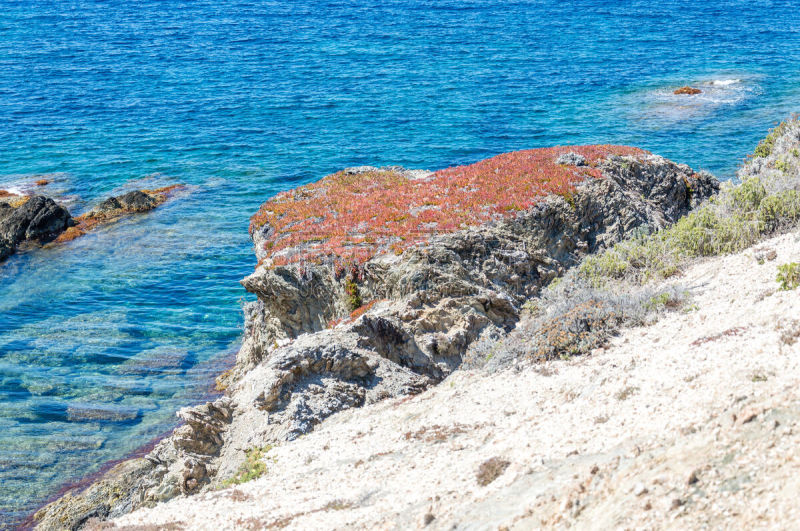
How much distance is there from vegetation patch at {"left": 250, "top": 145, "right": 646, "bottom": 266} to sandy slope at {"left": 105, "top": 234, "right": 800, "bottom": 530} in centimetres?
608

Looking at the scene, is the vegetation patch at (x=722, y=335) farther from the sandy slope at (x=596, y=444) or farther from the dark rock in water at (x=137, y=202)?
the dark rock in water at (x=137, y=202)

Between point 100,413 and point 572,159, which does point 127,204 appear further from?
point 572,159

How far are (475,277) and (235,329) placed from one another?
1356 centimetres

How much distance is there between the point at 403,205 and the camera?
74.2 feet

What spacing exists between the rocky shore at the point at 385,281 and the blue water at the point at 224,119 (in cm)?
506

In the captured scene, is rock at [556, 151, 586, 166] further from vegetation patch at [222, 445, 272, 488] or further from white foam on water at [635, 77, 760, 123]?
white foam on water at [635, 77, 760, 123]

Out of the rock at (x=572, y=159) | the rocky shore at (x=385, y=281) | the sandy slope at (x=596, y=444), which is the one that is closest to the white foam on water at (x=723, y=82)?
the rocky shore at (x=385, y=281)

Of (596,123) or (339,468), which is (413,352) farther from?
(596,123)

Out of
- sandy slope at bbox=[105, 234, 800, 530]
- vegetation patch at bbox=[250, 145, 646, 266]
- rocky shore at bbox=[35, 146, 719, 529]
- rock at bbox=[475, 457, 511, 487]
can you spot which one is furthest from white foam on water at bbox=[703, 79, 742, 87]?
rock at bbox=[475, 457, 511, 487]

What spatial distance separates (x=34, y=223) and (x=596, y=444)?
36.4 m

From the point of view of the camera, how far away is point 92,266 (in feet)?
116

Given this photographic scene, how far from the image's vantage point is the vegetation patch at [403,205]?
2080cm

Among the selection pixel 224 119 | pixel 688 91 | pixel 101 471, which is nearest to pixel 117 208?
pixel 224 119

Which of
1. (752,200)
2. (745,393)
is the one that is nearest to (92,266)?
(752,200)
